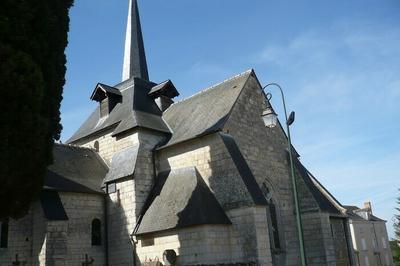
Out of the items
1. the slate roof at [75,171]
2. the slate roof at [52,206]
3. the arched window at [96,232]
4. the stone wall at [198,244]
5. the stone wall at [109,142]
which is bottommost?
the stone wall at [198,244]

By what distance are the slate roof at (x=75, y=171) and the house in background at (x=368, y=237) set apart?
84.8ft

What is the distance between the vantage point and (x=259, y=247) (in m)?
13.4

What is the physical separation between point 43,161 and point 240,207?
21.2 ft

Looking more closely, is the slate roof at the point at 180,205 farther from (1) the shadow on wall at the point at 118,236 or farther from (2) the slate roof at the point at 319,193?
(2) the slate roof at the point at 319,193

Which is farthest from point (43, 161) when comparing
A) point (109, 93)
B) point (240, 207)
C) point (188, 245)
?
point (109, 93)

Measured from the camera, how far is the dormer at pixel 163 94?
68.0 ft

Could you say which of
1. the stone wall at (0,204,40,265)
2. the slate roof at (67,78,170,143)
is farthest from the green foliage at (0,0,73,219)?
the slate roof at (67,78,170,143)

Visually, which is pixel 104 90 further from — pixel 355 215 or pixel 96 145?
pixel 355 215

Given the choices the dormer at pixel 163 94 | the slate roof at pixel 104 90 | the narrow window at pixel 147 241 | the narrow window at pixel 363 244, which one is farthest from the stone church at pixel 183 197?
the narrow window at pixel 363 244

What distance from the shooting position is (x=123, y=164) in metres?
17.2

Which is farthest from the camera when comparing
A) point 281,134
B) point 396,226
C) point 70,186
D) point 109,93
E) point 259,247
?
point 396,226

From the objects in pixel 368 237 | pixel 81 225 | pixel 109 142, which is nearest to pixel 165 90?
pixel 109 142

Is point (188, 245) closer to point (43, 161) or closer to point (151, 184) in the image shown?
point (151, 184)

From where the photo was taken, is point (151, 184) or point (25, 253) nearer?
point (25, 253)
